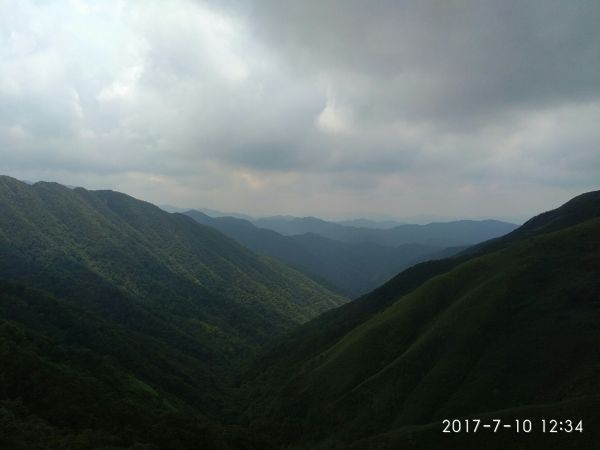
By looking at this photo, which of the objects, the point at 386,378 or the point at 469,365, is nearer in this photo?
the point at 469,365

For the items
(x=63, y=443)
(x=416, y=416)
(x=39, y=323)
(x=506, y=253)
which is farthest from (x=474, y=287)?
(x=39, y=323)

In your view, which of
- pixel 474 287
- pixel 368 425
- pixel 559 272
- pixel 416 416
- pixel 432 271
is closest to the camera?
pixel 416 416

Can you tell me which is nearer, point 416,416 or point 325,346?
point 416,416

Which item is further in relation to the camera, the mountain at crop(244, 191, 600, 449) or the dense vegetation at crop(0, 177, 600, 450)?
the dense vegetation at crop(0, 177, 600, 450)

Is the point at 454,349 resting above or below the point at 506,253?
below

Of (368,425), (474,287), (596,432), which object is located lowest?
(368,425)

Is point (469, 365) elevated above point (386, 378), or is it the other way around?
point (469, 365)

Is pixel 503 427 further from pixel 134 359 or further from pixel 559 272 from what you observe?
pixel 134 359

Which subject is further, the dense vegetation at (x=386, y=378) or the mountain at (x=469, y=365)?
the dense vegetation at (x=386, y=378)
